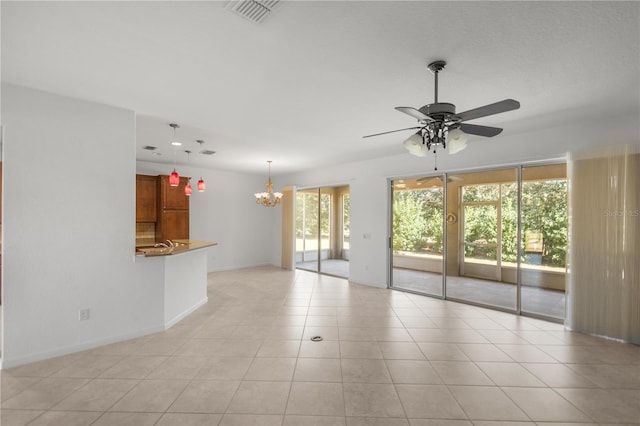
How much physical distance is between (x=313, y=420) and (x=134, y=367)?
1.94 meters

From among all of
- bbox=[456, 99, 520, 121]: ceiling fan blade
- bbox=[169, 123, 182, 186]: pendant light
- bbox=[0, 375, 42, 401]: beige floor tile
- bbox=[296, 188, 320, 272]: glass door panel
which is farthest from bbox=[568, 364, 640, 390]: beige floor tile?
bbox=[296, 188, 320, 272]: glass door panel

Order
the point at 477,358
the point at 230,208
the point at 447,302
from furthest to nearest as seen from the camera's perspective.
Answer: the point at 230,208 < the point at 447,302 < the point at 477,358

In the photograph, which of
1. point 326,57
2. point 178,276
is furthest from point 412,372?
point 178,276

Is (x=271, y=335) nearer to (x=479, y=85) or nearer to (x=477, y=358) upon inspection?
(x=477, y=358)

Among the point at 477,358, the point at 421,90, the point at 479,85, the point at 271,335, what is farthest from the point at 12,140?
the point at 477,358

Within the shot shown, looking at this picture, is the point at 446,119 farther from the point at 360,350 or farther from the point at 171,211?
the point at 171,211

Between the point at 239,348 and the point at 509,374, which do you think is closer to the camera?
the point at 509,374

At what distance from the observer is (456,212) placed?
693 centimetres

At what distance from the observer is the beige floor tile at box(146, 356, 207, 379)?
2.70 metres

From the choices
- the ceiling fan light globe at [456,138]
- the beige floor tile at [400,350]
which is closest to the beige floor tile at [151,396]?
the beige floor tile at [400,350]

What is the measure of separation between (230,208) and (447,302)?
5.97 metres

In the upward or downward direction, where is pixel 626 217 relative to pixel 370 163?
downward

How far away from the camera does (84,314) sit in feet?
10.5

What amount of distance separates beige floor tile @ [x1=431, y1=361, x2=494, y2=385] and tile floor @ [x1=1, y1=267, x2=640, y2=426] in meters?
0.01
